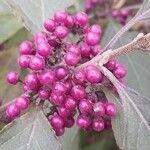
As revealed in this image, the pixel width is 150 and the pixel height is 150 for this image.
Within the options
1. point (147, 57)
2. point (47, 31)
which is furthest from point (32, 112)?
point (147, 57)

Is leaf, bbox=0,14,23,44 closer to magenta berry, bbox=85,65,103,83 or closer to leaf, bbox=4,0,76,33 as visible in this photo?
leaf, bbox=4,0,76,33

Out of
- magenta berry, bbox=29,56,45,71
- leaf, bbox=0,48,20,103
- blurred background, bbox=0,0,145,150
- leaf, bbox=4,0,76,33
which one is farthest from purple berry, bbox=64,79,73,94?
leaf, bbox=0,48,20,103

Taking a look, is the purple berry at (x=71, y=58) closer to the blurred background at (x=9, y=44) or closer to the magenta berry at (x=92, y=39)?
the magenta berry at (x=92, y=39)

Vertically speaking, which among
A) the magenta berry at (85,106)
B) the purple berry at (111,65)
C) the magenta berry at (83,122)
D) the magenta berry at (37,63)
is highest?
the magenta berry at (37,63)

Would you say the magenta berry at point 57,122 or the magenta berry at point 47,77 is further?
the magenta berry at point 57,122

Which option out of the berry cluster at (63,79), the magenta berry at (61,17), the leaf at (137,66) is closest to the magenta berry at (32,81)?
the berry cluster at (63,79)

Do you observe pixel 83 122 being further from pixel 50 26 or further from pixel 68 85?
pixel 50 26
